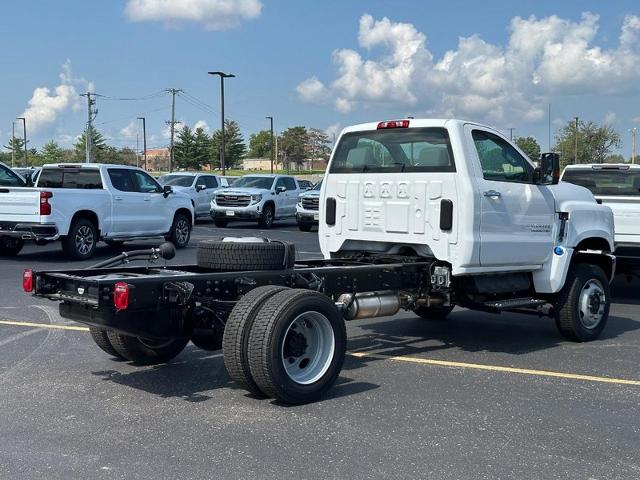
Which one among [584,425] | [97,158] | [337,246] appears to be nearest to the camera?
[584,425]

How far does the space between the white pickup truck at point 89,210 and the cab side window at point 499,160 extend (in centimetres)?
997

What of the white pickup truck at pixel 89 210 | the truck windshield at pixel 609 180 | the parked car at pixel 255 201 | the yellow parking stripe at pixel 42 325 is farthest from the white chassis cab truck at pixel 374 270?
the parked car at pixel 255 201

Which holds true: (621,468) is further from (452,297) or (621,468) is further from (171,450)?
(452,297)

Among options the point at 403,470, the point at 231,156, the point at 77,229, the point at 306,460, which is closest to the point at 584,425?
the point at 403,470

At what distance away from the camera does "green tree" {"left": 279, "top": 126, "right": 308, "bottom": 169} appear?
112562mm

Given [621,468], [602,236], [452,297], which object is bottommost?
[621,468]

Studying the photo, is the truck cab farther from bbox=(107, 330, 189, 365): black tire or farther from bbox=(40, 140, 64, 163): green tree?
bbox=(40, 140, 64, 163): green tree

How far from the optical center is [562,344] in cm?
848

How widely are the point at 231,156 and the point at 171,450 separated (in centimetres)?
Result: 11068

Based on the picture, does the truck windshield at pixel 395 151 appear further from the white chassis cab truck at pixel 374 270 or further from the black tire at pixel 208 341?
the black tire at pixel 208 341

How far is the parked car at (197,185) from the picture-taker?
28828 millimetres

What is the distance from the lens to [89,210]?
53.3 feet

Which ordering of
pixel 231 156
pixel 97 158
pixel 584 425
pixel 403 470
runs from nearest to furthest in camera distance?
pixel 403 470
pixel 584 425
pixel 97 158
pixel 231 156

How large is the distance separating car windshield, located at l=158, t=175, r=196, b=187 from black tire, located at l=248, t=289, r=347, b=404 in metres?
23.6
